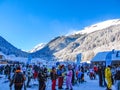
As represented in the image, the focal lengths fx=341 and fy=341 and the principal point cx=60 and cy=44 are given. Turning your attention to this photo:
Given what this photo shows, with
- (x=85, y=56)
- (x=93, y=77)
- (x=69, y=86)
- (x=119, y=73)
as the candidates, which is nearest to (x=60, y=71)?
(x=69, y=86)

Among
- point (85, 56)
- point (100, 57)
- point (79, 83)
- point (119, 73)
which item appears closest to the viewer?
point (119, 73)

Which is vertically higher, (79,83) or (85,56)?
(85,56)

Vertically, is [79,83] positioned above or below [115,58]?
below

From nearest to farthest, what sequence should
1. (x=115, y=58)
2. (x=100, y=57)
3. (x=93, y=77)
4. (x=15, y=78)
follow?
(x=15, y=78) < (x=93, y=77) < (x=115, y=58) < (x=100, y=57)

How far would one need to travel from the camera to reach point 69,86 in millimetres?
24078

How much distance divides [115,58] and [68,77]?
4087 centimetres

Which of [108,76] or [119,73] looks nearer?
[119,73]

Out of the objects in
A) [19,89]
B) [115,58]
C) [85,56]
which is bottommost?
[19,89]

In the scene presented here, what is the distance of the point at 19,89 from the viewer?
51.3 ft

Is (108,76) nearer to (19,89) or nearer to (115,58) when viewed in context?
A: (19,89)

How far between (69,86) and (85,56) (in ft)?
554

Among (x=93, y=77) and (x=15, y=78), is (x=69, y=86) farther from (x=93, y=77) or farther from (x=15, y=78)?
(x=93, y=77)

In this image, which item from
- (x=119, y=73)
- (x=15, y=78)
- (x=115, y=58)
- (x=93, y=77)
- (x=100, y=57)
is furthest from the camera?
(x=100, y=57)

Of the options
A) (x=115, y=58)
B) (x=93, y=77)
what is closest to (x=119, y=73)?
(x=93, y=77)
